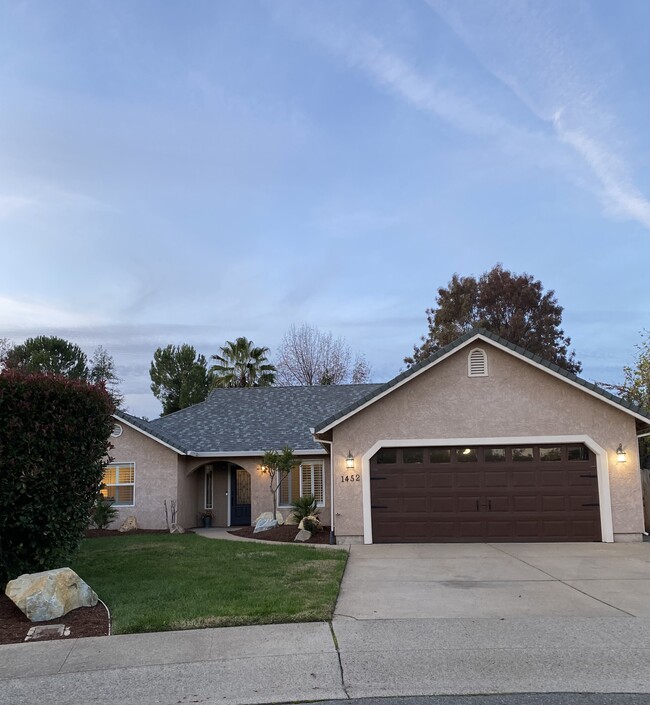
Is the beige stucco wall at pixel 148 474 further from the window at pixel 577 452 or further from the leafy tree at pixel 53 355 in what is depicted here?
the leafy tree at pixel 53 355

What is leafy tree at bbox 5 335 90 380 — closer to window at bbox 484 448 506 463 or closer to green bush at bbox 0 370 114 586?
window at bbox 484 448 506 463

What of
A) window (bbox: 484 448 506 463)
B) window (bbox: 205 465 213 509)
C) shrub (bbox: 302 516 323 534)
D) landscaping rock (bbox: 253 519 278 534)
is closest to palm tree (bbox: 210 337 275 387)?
window (bbox: 205 465 213 509)

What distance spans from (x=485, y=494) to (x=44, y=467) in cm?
1030

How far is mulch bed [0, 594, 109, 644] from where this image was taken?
652 cm

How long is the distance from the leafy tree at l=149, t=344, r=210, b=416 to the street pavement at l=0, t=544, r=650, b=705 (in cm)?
3673

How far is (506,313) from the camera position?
130 ft

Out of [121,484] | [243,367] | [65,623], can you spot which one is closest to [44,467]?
[65,623]

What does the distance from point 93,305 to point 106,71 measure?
981 centimetres

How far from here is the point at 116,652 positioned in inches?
230

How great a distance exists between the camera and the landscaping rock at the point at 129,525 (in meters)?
18.4

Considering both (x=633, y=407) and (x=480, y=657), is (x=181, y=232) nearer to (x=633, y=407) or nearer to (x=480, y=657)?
(x=633, y=407)

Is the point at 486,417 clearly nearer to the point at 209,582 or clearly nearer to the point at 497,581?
the point at 497,581

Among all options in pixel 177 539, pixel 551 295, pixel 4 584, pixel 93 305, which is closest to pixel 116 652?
pixel 4 584

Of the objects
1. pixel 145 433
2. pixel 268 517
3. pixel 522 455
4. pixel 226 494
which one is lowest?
pixel 268 517
